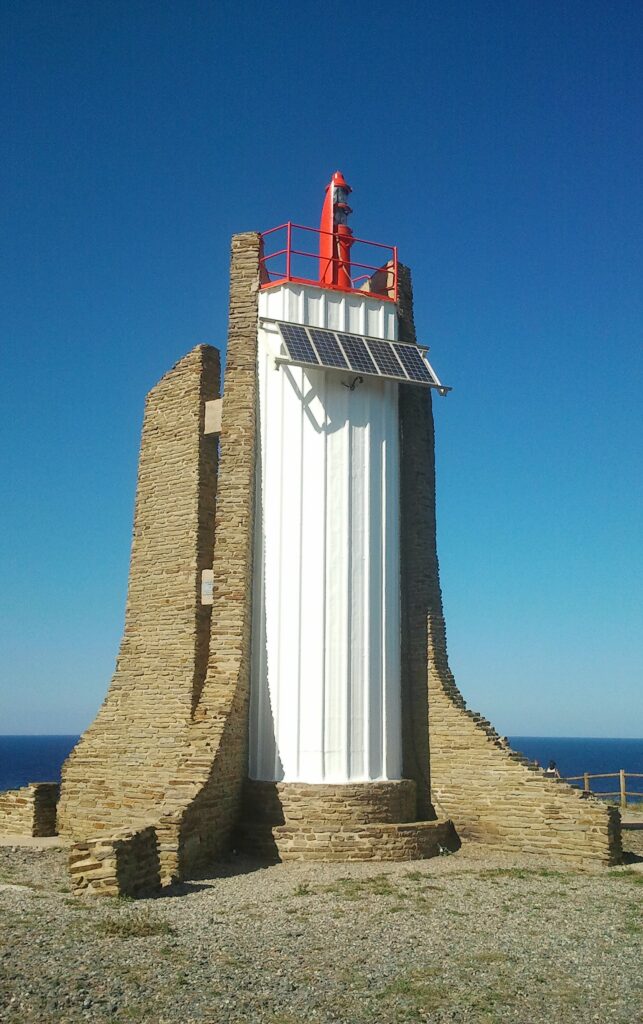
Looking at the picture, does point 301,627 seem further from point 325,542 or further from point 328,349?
point 328,349

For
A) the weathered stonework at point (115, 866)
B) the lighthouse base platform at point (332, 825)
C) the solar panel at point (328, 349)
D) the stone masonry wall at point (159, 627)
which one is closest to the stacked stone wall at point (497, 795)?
the lighthouse base platform at point (332, 825)

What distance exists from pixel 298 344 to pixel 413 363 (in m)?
2.61

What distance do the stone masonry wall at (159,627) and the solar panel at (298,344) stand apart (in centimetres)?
273

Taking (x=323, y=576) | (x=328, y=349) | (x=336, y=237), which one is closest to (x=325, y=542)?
(x=323, y=576)

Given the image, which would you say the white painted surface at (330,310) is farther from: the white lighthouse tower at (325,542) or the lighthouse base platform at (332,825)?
the lighthouse base platform at (332,825)

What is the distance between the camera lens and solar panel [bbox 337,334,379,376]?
17.8 m

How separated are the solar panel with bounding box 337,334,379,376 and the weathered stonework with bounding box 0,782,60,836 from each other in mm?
10620

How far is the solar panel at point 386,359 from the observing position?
713 inches

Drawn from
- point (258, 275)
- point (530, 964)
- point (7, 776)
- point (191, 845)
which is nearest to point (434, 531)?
point (258, 275)

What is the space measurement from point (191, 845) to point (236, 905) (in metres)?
2.38

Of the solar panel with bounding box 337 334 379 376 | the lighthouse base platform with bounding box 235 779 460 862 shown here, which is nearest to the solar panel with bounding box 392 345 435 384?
the solar panel with bounding box 337 334 379 376

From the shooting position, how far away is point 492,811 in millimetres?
17016

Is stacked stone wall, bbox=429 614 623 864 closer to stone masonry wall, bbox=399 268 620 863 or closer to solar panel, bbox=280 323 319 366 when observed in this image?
stone masonry wall, bbox=399 268 620 863

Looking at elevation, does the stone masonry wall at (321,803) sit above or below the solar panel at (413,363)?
below
